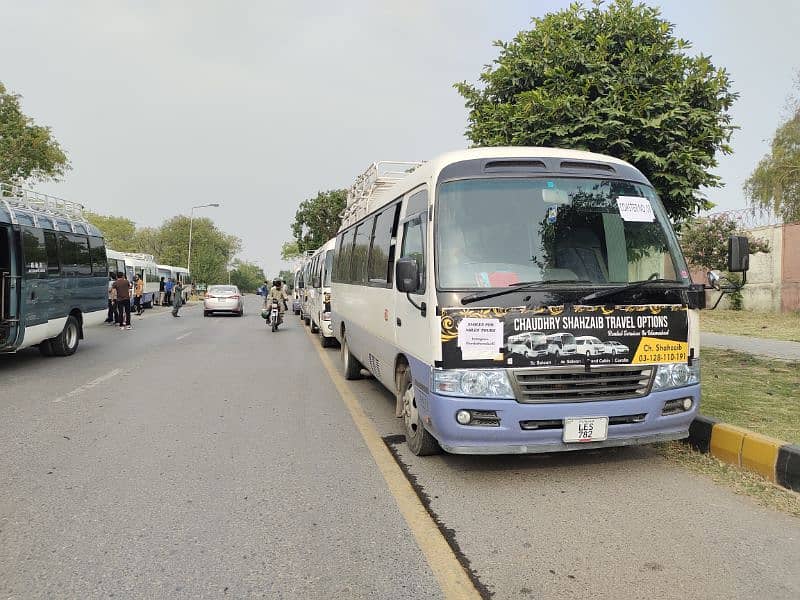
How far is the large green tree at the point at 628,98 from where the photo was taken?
8.86 m

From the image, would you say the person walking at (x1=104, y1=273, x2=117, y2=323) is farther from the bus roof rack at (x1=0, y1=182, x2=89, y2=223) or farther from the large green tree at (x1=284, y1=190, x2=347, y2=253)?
the large green tree at (x1=284, y1=190, x2=347, y2=253)

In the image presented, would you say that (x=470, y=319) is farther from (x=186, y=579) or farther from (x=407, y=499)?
(x=186, y=579)

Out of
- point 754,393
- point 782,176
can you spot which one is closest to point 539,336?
point 754,393

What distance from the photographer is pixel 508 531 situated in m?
3.86

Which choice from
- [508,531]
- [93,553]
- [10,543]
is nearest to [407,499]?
[508,531]

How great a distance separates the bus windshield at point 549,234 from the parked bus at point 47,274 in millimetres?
8351

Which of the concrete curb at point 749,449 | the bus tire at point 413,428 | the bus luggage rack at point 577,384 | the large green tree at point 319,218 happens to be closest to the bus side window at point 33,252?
the bus tire at point 413,428

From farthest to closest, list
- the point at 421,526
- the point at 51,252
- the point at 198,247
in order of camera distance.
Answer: the point at 198,247
the point at 51,252
the point at 421,526

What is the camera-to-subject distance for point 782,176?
87.4ft

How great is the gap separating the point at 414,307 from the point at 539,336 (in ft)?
3.76

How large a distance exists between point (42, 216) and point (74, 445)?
7.52m

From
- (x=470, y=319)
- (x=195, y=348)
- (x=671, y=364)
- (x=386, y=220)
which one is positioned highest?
(x=386, y=220)

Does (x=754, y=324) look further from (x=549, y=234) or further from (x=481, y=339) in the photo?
(x=481, y=339)

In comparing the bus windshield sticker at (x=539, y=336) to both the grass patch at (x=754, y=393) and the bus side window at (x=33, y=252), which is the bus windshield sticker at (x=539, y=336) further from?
the bus side window at (x=33, y=252)
